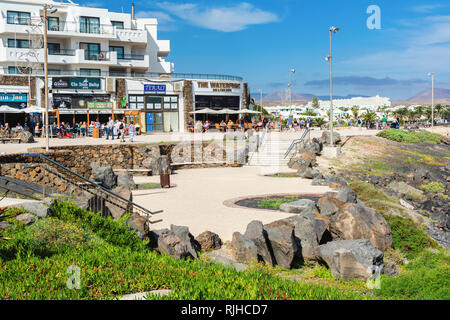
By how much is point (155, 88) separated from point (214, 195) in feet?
104

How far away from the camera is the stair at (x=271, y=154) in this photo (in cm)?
3186

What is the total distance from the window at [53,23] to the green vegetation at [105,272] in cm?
4580

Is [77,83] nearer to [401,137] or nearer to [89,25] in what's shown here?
[89,25]

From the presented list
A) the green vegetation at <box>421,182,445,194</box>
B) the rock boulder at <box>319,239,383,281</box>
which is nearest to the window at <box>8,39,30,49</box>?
the green vegetation at <box>421,182,445,194</box>

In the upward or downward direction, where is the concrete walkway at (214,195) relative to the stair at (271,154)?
downward

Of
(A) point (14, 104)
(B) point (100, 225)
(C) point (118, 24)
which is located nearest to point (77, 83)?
(A) point (14, 104)

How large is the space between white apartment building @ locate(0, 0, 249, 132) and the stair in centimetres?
1460

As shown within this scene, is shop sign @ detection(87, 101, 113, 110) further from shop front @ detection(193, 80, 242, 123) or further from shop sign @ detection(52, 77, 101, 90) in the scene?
shop front @ detection(193, 80, 242, 123)

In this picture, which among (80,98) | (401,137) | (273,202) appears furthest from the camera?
(80,98)

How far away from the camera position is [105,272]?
7711 mm

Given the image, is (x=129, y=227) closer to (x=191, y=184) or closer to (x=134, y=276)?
(x=134, y=276)

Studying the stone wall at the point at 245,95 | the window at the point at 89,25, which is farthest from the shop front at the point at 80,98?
the stone wall at the point at 245,95

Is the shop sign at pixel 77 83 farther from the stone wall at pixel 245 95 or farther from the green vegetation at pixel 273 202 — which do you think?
the green vegetation at pixel 273 202
